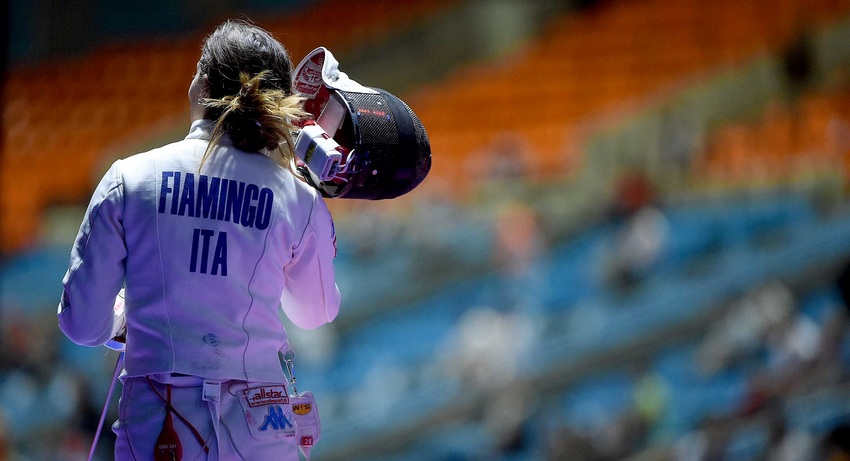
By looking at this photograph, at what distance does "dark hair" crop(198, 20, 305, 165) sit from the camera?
1857 mm

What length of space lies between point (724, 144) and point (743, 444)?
1.81 meters

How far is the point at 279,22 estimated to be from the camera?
11.1 metres

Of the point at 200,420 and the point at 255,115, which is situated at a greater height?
the point at 255,115

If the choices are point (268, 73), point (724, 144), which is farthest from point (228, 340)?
point (724, 144)

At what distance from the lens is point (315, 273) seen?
1.99 metres

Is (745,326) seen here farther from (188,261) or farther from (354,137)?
(188,261)

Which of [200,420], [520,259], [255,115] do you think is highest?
[520,259]

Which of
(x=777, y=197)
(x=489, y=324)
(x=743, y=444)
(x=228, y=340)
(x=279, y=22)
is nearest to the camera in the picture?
(x=228, y=340)

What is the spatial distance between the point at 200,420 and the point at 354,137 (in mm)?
585

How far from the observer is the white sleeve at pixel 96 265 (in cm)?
179

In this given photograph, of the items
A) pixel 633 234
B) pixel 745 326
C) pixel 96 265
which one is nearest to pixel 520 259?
pixel 633 234

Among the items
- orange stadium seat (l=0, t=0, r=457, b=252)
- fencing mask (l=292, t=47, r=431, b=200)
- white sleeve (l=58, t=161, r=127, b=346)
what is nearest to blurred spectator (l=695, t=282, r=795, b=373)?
fencing mask (l=292, t=47, r=431, b=200)

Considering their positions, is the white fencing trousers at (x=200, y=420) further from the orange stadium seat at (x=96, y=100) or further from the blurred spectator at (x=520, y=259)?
the orange stadium seat at (x=96, y=100)

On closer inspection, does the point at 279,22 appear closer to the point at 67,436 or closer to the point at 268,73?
the point at 67,436
